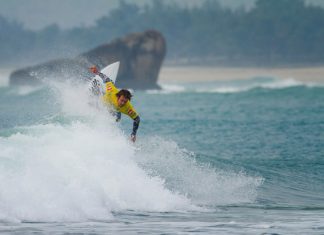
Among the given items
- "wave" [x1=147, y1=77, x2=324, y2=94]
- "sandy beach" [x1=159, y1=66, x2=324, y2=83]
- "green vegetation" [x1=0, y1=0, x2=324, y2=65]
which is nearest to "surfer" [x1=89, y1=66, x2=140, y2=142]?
"wave" [x1=147, y1=77, x2=324, y2=94]

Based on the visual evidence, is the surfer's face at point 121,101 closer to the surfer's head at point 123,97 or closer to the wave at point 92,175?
the surfer's head at point 123,97

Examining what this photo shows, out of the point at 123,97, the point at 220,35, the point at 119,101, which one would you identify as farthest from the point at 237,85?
the point at 123,97

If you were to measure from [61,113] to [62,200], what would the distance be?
6.28 meters

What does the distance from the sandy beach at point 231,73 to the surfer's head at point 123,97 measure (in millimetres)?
70098

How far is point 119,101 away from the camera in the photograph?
14445 mm

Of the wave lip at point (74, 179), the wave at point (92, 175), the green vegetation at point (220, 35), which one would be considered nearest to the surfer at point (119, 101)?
the wave at point (92, 175)

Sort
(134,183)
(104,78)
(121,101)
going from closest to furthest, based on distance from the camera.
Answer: (134,183) < (121,101) < (104,78)

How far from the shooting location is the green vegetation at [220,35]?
99750 millimetres

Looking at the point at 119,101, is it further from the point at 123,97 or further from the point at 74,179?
the point at 74,179

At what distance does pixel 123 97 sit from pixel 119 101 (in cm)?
18

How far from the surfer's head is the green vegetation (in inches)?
3191

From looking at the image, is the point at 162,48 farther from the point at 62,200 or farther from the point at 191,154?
the point at 62,200

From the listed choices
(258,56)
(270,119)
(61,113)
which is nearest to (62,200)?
(61,113)

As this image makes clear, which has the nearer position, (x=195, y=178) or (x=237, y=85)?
(x=195, y=178)
